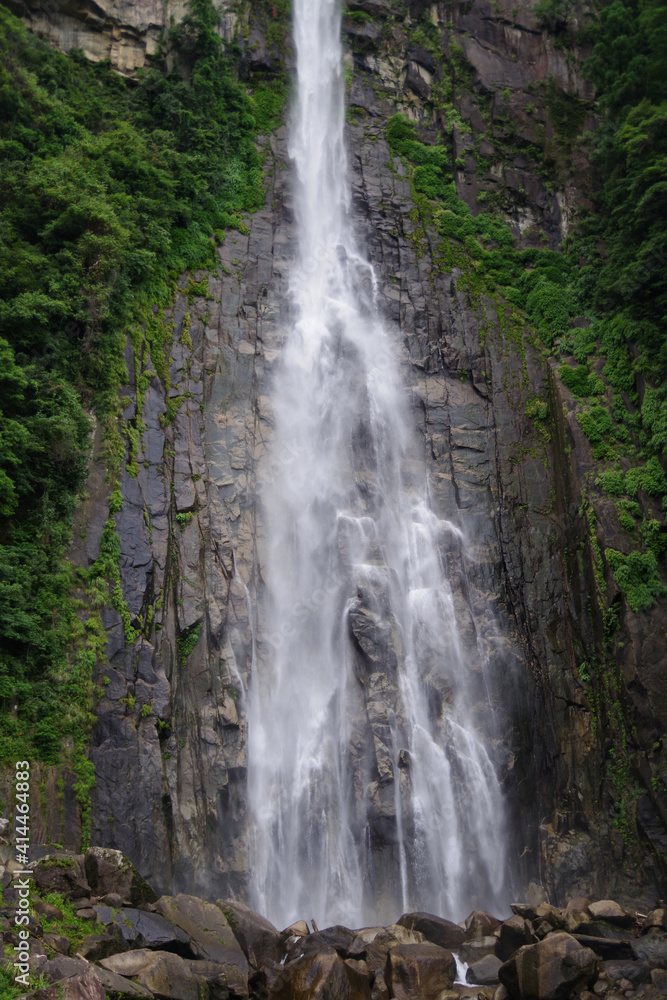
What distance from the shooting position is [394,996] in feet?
34.4

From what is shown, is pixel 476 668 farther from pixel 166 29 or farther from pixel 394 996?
pixel 166 29

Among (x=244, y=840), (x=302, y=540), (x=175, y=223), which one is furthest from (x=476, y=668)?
(x=175, y=223)

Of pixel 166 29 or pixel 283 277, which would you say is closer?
pixel 283 277

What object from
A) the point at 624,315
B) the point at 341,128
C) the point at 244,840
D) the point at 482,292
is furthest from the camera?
the point at 341,128

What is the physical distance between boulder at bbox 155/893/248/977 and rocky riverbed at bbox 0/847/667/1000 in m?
0.02

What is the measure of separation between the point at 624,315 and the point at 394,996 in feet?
60.0

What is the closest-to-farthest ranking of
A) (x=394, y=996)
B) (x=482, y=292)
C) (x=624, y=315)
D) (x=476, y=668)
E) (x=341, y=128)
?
(x=394, y=996), (x=476, y=668), (x=624, y=315), (x=482, y=292), (x=341, y=128)

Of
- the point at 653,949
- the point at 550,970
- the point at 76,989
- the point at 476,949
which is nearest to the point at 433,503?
the point at 476,949

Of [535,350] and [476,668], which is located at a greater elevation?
[535,350]

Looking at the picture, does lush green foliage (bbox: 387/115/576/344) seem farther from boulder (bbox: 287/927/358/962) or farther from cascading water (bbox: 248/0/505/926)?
boulder (bbox: 287/927/358/962)

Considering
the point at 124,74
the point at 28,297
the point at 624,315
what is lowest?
the point at 28,297

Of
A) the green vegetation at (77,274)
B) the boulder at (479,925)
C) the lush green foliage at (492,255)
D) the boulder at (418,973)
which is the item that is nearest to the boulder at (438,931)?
the boulder at (479,925)
